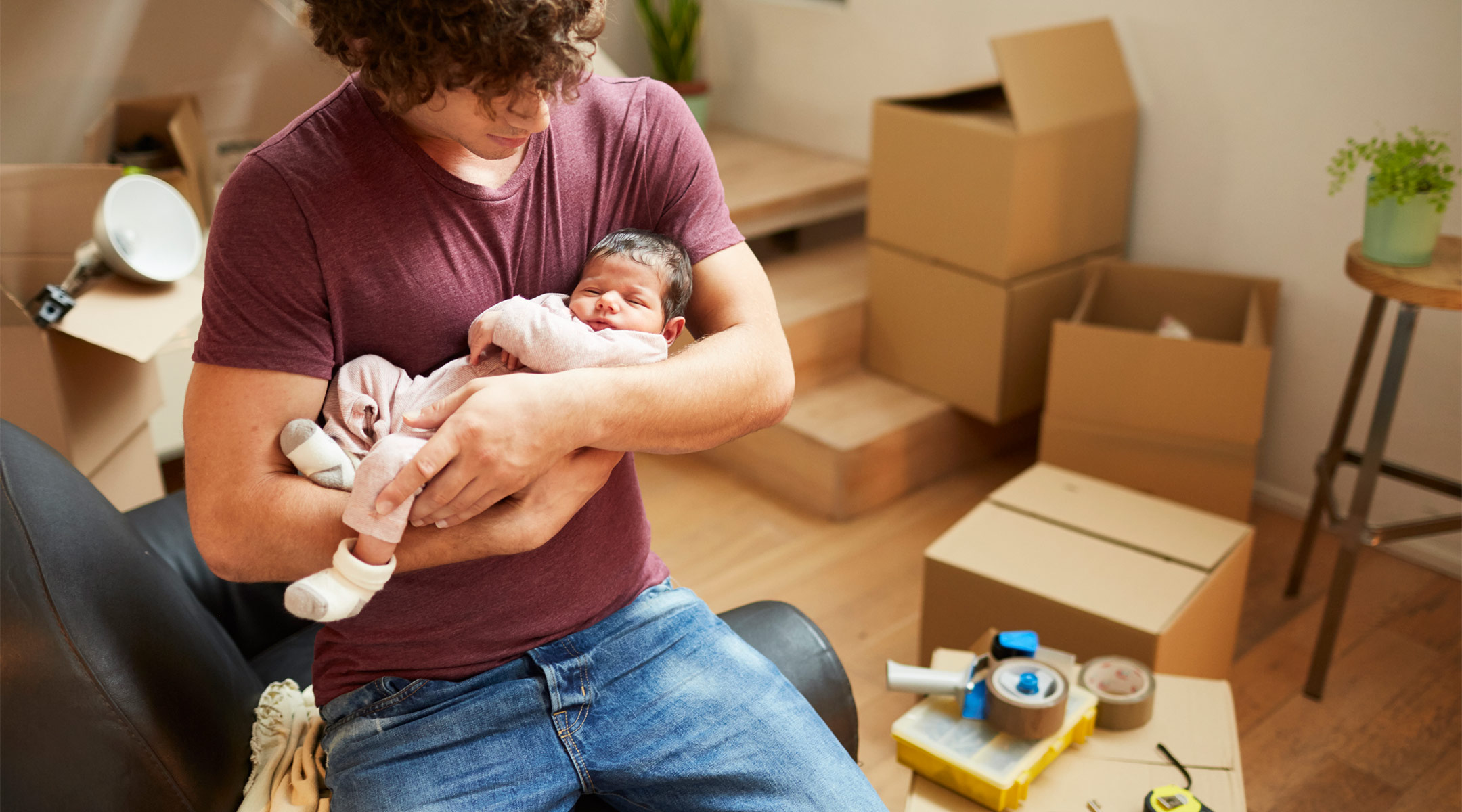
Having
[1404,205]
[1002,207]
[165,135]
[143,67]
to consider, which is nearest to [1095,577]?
[1404,205]

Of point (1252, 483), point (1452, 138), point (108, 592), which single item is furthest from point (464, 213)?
point (1452, 138)

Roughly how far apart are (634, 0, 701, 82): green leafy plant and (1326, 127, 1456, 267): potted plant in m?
2.28

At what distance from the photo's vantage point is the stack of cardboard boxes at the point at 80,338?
1877 millimetres

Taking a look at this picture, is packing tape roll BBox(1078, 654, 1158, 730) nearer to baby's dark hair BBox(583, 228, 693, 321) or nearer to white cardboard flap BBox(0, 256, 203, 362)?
baby's dark hair BBox(583, 228, 693, 321)

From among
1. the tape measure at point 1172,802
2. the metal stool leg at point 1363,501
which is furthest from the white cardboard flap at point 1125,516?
the tape measure at point 1172,802

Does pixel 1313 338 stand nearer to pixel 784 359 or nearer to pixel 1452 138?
pixel 1452 138

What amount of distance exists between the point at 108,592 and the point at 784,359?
0.77 meters

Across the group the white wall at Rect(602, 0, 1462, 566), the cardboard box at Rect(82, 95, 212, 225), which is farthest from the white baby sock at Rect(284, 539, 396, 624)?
the white wall at Rect(602, 0, 1462, 566)

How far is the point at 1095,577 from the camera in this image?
1961 mm

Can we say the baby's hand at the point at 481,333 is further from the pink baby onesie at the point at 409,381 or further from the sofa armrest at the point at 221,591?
the sofa armrest at the point at 221,591

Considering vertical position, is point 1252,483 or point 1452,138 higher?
point 1452,138

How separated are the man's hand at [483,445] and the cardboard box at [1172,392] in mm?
1739

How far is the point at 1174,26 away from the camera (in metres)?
2.67

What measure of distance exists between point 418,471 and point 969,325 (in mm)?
2022
